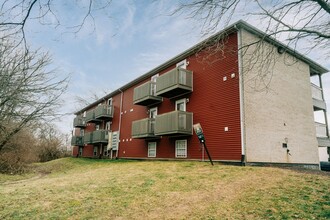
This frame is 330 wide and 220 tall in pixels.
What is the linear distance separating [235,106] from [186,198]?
7160mm

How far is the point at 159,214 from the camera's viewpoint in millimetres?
6332

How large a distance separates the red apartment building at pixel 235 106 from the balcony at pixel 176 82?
6 cm

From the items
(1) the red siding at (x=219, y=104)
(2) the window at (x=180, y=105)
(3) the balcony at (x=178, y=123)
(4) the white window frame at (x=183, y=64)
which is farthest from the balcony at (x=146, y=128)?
(4) the white window frame at (x=183, y=64)

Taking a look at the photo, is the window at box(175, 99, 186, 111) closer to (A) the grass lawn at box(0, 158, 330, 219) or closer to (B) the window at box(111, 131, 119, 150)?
(A) the grass lawn at box(0, 158, 330, 219)

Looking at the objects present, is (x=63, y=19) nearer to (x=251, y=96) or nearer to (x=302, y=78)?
(x=251, y=96)

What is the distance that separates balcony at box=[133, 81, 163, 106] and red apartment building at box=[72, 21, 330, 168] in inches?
0.6

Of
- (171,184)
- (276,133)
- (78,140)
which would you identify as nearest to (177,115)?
(276,133)

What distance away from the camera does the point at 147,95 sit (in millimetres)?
19031

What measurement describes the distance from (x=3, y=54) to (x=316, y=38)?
958 cm

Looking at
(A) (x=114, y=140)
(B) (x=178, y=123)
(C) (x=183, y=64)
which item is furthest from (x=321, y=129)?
(A) (x=114, y=140)

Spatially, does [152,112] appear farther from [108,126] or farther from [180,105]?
[108,126]

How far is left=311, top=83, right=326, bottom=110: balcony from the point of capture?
18.5 m

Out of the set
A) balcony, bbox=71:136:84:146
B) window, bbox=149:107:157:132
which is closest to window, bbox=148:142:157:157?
window, bbox=149:107:157:132

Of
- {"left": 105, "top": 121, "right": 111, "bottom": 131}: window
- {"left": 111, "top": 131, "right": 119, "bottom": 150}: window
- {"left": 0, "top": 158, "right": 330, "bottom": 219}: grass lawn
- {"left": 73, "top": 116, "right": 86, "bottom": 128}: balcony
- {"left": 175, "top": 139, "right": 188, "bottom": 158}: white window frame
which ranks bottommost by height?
{"left": 0, "top": 158, "right": 330, "bottom": 219}: grass lawn
